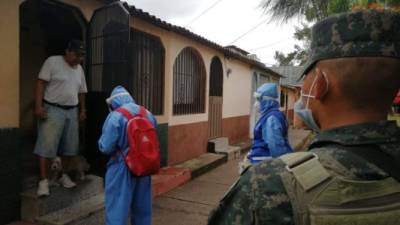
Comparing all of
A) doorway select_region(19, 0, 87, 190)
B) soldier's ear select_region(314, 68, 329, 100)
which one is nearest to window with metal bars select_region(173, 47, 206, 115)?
doorway select_region(19, 0, 87, 190)

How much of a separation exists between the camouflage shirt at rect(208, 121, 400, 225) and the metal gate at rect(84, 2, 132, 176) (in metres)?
3.38

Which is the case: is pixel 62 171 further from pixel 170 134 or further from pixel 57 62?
pixel 170 134

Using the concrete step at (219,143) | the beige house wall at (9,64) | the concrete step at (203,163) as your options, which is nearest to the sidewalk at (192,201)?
the concrete step at (203,163)

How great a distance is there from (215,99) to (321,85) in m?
8.09

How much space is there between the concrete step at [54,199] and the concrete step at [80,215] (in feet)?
0.19

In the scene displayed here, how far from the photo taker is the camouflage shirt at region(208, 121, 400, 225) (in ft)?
3.28

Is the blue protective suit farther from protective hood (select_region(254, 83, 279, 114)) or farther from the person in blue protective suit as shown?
the person in blue protective suit

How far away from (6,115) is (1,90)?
0.89 feet

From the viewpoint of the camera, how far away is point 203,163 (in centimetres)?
723

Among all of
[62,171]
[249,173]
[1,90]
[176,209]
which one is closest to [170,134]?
[176,209]

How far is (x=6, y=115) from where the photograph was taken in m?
3.61

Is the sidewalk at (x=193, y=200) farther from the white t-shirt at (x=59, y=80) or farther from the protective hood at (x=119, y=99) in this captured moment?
the white t-shirt at (x=59, y=80)

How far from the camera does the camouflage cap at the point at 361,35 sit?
113 centimetres

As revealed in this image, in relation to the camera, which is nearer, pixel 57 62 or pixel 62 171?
pixel 57 62
